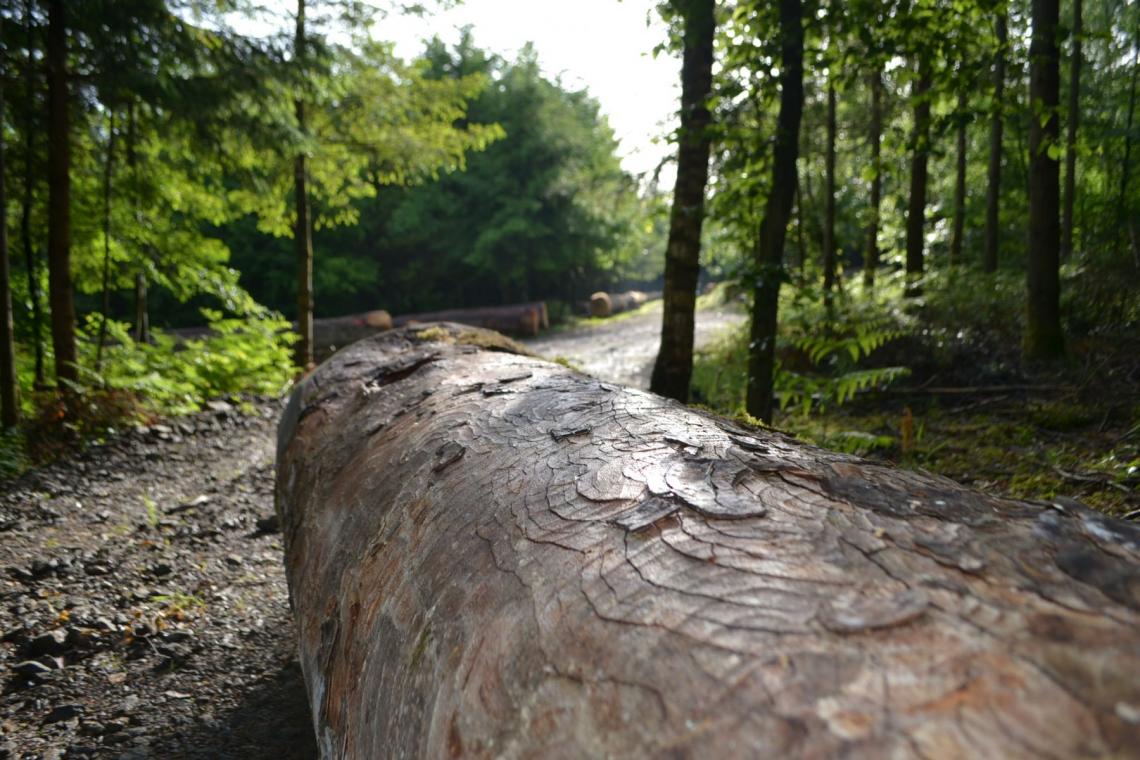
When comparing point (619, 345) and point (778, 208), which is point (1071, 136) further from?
point (619, 345)

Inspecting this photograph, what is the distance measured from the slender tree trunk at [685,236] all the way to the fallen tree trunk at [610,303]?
19.8 meters

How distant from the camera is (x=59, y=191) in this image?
6.30 meters

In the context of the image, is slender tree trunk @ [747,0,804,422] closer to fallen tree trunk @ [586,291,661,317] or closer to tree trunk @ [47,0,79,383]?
tree trunk @ [47,0,79,383]

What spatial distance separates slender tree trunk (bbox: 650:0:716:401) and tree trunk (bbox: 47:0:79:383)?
5.36 meters

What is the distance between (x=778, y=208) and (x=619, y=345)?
1015 cm

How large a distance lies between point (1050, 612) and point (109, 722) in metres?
2.86

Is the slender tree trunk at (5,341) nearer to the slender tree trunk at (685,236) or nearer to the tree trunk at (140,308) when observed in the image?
the tree trunk at (140,308)

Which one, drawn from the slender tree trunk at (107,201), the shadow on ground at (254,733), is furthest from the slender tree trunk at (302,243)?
A: the shadow on ground at (254,733)

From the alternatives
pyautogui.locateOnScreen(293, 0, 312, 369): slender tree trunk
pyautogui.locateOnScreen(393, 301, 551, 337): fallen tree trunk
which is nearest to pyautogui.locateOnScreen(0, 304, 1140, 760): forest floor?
pyautogui.locateOnScreen(293, 0, 312, 369): slender tree trunk

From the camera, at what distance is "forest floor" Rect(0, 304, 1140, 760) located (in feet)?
8.02

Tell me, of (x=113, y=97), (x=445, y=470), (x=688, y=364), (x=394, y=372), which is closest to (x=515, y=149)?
(x=113, y=97)

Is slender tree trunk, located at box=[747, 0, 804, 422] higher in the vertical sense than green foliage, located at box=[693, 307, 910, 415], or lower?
higher

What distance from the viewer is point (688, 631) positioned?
817 mm

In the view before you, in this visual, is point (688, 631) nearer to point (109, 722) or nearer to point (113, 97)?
point (109, 722)
